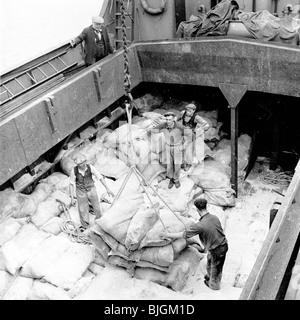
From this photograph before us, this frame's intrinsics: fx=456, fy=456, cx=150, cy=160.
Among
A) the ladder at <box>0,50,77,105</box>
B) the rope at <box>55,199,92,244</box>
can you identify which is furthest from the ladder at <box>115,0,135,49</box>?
the rope at <box>55,199,92,244</box>

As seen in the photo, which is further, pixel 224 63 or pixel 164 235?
pixel 224 63

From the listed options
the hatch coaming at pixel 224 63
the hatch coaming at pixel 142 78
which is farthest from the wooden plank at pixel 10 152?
the hatch coaming at pixel 224 63

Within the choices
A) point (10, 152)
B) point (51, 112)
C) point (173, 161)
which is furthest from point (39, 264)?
point (173, 161)

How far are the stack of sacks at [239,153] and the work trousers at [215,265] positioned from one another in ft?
8.13

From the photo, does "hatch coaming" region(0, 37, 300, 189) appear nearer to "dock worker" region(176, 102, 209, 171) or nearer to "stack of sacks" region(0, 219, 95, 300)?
"stack of sacks" region(0, 219, 95, 300)

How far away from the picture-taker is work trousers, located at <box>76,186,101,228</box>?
5.09m

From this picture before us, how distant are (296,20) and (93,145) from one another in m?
3.43

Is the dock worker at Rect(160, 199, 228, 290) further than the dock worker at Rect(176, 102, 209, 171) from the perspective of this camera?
No

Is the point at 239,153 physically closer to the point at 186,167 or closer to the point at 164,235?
the point at 186,167

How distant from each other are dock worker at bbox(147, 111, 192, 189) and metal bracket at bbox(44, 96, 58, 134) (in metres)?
1.28

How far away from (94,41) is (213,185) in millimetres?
2773

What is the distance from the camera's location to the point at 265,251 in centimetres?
299

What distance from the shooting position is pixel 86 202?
202 inches
